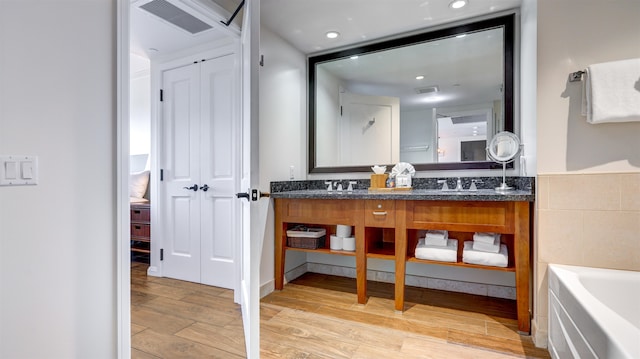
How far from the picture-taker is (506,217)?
185 centimetres

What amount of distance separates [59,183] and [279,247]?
1634 mm

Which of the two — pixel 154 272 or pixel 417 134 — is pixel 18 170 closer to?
pixel 154 272

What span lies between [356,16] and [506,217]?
1816 millimetres

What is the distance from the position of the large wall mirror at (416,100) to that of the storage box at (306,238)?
0.70m

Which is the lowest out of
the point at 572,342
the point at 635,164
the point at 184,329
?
the point at 184,329

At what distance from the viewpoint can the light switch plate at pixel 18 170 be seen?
101 centimetres

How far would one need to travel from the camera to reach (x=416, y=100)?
8.79ft

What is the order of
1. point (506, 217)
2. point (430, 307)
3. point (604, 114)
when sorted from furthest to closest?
point (430, 307) < point (506, 217) < point (604, 114)

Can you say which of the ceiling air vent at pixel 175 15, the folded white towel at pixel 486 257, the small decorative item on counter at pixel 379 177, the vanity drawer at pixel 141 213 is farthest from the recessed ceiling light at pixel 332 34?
the vanity drawer at pixel 141 213

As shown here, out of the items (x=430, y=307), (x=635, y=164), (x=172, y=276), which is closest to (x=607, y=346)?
(x=635, y=164)

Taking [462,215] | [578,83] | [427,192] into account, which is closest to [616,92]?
[578,83]

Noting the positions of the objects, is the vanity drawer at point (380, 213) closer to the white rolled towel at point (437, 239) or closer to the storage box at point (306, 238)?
the white rolled towel at point (437, 239)

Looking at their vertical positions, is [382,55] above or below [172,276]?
above

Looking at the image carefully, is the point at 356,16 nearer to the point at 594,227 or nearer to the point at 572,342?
the point at 594,227
